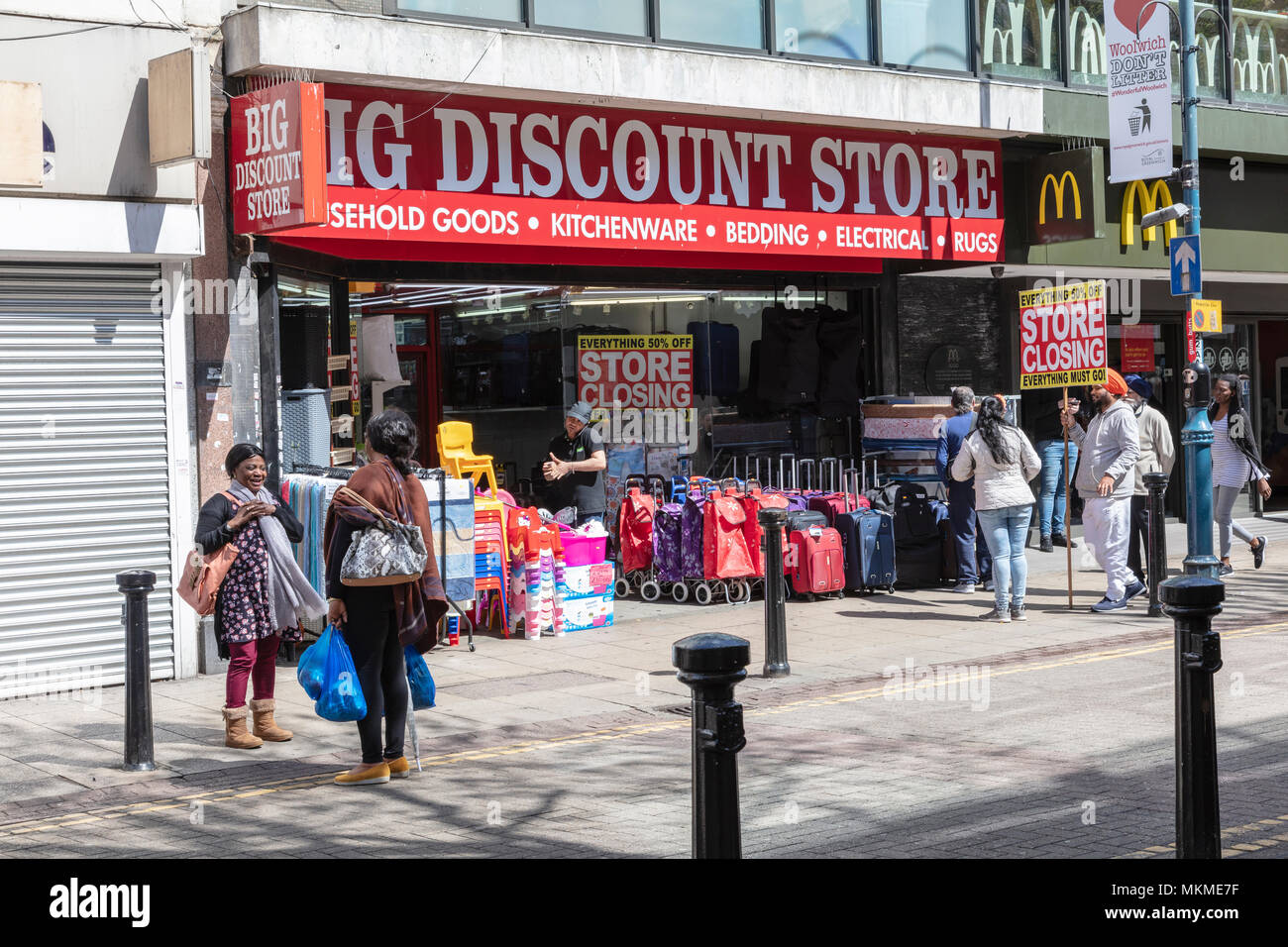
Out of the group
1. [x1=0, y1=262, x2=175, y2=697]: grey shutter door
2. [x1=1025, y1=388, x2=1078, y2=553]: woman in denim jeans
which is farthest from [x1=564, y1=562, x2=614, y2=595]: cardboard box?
[x1=1025, y1=388, x2=1078, y2=553]: woman in denim jeans

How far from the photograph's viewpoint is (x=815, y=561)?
13656mm

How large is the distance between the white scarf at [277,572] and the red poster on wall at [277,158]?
2.66 metres

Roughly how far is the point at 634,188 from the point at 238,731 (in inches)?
262

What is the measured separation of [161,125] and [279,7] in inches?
51.5

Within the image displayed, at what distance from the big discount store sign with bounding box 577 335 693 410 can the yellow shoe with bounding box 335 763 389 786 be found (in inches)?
302

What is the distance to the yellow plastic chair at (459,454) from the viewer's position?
12805 mm

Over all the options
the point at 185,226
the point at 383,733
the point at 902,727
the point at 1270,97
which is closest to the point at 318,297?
the point at 185,226

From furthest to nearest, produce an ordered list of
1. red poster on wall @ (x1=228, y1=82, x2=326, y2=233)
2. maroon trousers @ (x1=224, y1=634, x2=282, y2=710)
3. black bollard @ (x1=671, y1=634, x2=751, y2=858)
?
1. red poster on wall @ (x1=228, y1=82, x2=326, y2=233)
2. maroon trousers @ (x1=224, y1=634, x2=282, y2=710)
3. black bollard @ (x1=671, y1=634, x2=751, y2=858)

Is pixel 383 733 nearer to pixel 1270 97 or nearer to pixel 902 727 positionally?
pixel 902 727

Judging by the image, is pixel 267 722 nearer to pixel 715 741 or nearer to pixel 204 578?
pixel 204 578

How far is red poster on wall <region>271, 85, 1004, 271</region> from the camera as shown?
1180cm

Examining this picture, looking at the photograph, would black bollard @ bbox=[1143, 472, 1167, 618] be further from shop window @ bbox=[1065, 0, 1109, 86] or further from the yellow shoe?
the yellow shoe

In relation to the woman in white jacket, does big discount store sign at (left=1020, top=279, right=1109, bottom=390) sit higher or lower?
higher

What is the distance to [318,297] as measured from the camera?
41.2 ft
